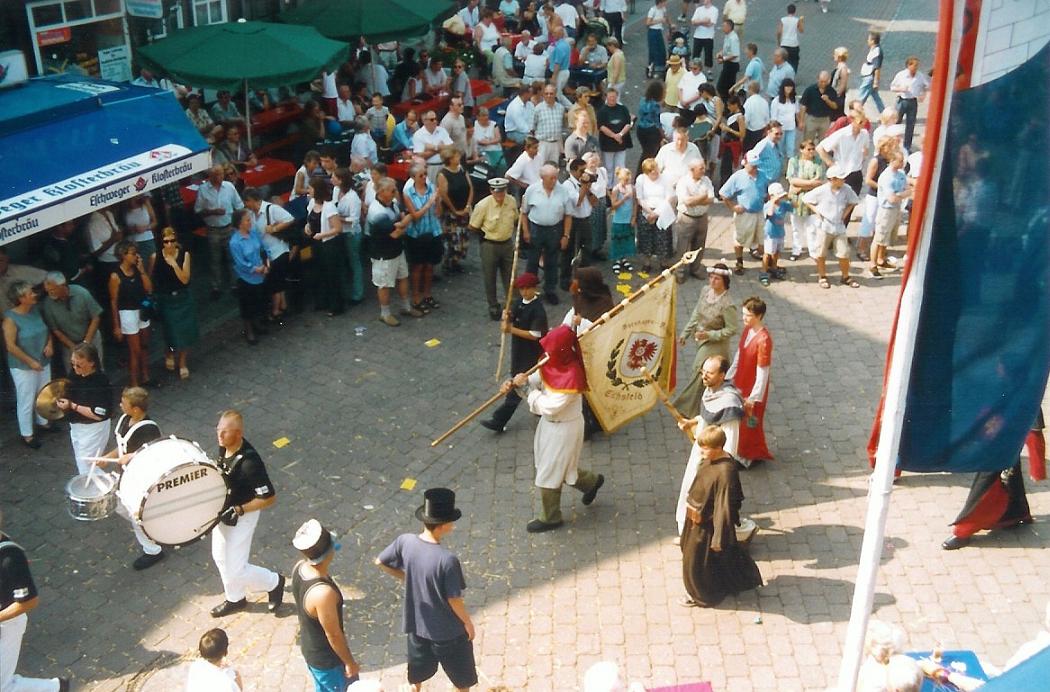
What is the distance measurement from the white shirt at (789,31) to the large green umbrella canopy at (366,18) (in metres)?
7.71

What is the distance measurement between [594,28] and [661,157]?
1005cm

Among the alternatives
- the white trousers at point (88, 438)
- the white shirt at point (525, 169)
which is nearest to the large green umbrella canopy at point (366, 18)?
the white shirt at point (525, 169)

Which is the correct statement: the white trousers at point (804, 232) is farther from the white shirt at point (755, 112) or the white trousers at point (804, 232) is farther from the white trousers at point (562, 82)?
the white trousers at point (562, 82)

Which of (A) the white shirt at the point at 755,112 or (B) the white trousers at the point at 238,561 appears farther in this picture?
(A) the white shirt at the point at 755,112

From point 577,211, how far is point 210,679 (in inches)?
321

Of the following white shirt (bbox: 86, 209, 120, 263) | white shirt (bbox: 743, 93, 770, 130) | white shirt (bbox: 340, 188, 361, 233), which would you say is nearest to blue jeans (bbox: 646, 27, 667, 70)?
white shirt (bbox: 743, 93, 770, 130)

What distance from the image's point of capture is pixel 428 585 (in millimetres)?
6562

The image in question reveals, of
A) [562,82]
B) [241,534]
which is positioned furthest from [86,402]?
[562,82]

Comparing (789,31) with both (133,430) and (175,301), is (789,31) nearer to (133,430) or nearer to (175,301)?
(175,301)

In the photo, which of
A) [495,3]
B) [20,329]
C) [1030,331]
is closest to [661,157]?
[20,329]

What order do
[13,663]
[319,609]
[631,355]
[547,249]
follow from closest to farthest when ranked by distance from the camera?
1. [319,609]
2. [13,663]
3. [631,355]
4. [547,249]

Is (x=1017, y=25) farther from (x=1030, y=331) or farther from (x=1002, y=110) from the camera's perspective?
(x=1030, y=331)

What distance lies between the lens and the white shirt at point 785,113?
54.2 feet

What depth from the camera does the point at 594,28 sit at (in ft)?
76.4
